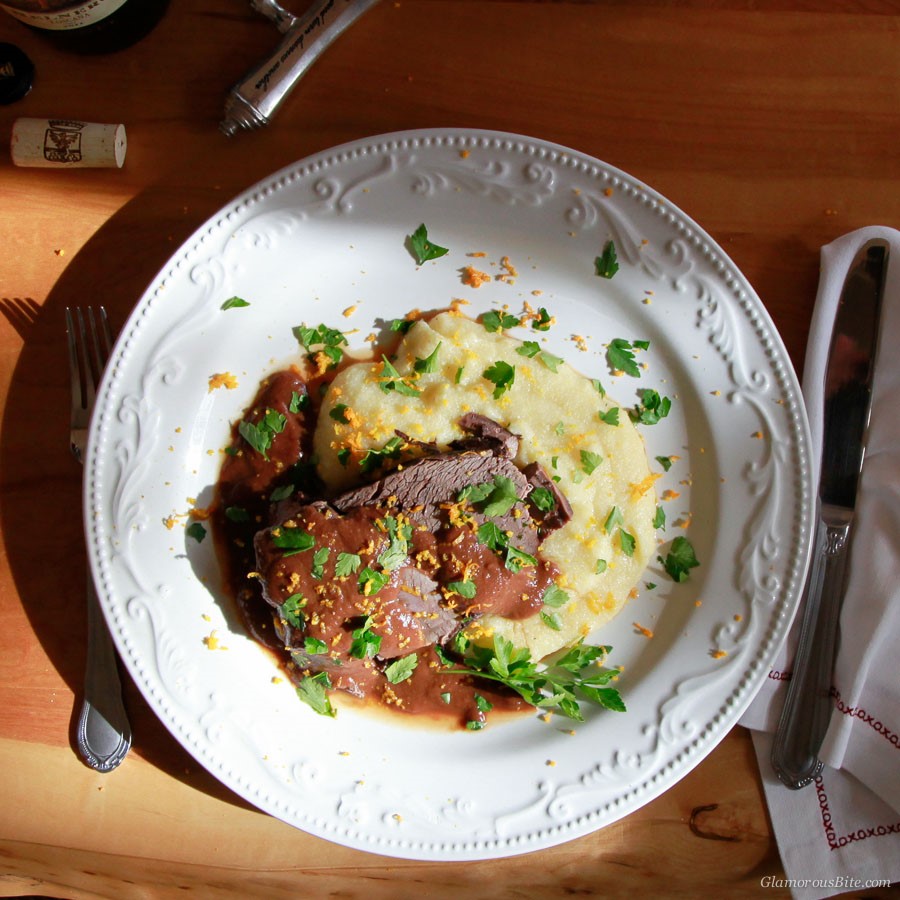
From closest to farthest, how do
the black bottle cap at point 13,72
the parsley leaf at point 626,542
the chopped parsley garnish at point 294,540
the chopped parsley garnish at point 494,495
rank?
1. the chopped parsley garnish at point 294,540
2. the chopped parsley garnish at point 494,495
3. the parsley leaf at point 626,542
4. the black bottle cap at point 13,72

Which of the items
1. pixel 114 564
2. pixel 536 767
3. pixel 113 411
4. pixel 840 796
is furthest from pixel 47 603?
pixel 840 796

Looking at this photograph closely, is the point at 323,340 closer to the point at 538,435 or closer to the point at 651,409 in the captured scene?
the point at 538,435

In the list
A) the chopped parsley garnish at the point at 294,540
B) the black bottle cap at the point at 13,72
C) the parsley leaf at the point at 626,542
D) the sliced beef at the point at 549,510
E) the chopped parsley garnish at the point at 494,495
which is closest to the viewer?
the chopped parsley garnish at the point at 294,540

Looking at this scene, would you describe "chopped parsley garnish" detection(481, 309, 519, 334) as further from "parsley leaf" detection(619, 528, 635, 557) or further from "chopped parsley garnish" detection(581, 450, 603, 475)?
"parsley leaf" detection(619, 528, 635, 557)

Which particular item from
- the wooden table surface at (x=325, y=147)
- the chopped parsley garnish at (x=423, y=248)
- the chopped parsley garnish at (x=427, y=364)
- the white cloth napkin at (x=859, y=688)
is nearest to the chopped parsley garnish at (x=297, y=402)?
the chopped parsley garnish at (x=427, y=364)

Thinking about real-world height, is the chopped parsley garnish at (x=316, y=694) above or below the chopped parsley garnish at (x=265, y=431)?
below

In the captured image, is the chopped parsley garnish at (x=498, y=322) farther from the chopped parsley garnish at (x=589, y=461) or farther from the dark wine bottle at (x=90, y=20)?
the dark wine bottle at (x=90, y=20)

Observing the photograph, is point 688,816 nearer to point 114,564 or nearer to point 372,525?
point 372,525
